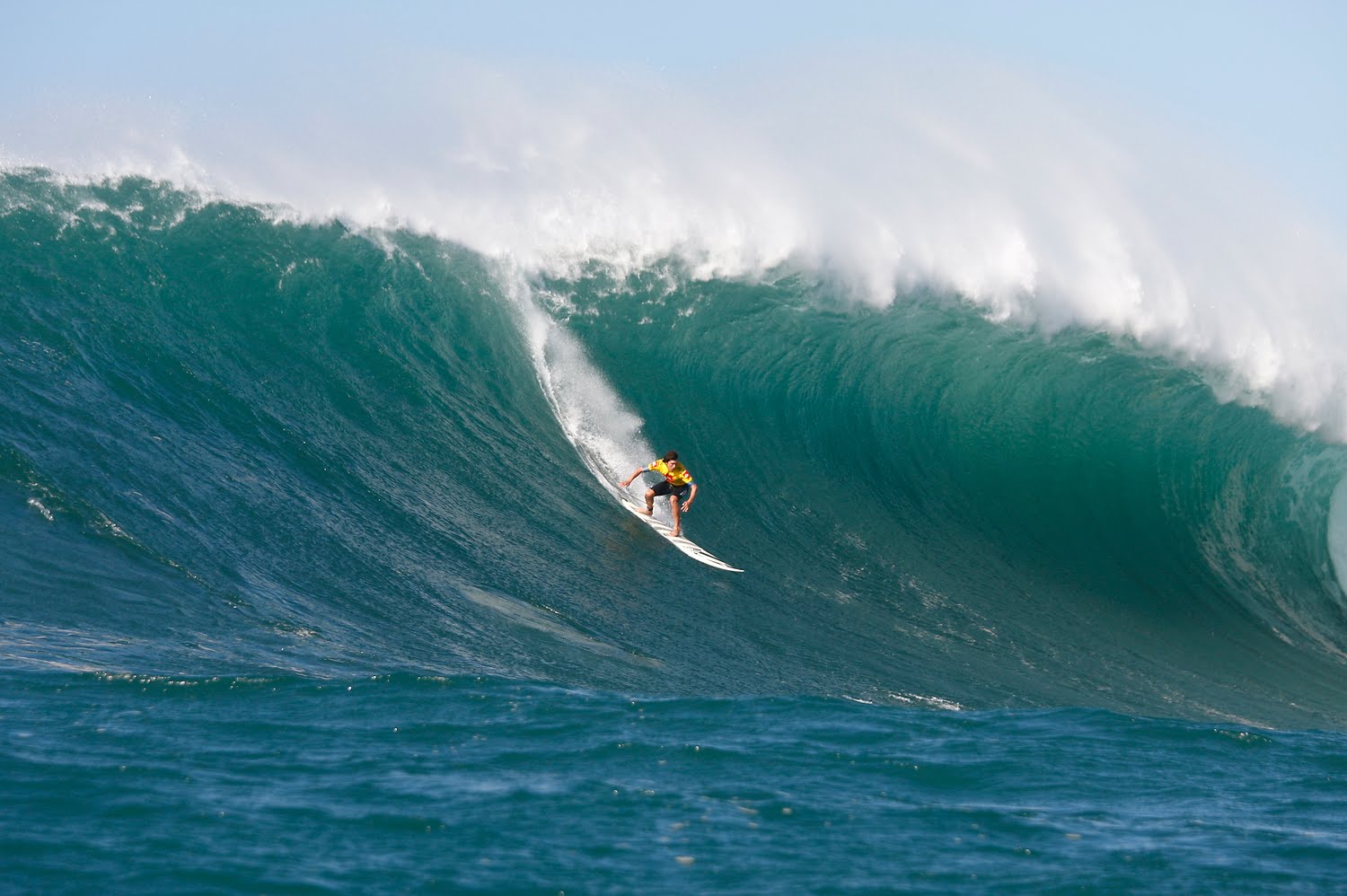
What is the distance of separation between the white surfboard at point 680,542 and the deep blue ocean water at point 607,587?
0.61 feet

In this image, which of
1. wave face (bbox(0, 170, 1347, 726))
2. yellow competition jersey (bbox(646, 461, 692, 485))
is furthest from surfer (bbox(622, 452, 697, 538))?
wave face (bbox(0, 170, 1347, 726))

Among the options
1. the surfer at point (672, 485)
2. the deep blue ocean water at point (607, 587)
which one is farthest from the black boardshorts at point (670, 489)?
the deep blue ocean water at point (607, 587)

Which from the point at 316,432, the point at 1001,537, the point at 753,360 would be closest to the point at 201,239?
the point at 316,432

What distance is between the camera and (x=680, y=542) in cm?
1059

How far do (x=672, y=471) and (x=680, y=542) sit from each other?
79cm

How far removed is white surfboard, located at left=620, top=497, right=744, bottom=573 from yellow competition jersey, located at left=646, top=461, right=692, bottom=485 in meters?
0.39

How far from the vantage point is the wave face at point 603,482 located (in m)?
7.63

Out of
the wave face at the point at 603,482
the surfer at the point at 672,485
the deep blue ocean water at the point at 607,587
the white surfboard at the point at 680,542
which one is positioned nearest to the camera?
the deep blue ocean water at the point at 607,587

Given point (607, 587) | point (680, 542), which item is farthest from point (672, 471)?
point (607, 587)

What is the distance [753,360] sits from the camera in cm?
1463

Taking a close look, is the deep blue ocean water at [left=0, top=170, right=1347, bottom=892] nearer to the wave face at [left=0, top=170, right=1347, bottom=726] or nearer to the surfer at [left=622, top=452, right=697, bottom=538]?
the wave face at [left=0, top=170, right=1347, bottom=726]

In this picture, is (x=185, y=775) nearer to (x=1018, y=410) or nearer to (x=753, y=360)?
(x=753, y=360)

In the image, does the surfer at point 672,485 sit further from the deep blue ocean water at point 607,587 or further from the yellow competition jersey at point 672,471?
the deep blue ocean water at point 607,587

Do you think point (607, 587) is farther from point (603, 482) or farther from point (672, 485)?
point (603, 482)
